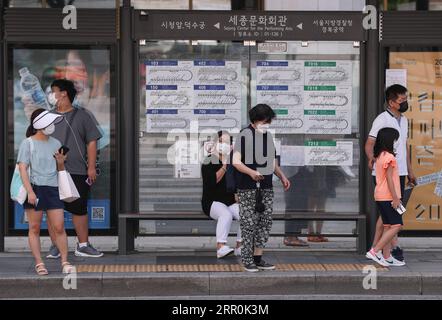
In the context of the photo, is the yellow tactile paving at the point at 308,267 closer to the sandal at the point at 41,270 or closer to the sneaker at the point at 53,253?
the sandal at the point at 41,270

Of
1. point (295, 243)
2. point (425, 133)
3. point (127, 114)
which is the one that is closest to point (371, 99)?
point (425, 133)

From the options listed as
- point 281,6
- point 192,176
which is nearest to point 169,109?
point 192,176

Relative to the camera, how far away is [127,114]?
10625 millimetres

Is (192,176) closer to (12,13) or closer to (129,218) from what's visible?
(129,218)

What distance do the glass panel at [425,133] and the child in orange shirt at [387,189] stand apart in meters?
1.28

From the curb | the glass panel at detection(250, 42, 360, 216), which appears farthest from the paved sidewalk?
the glass panel at detection(250, 42, 360, 216)

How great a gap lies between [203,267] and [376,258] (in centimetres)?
174

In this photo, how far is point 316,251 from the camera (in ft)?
35.6

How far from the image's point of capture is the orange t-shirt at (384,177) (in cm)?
973

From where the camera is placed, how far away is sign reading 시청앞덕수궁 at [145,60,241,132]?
10.8 meters

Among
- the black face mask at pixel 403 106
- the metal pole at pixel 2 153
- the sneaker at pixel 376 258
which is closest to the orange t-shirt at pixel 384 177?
the sneaker at pixel 376 258

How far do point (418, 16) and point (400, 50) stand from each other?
43 cm

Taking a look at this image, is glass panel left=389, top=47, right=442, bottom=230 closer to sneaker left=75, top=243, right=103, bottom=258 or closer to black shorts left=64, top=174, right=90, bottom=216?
sneaker left=75, top=243, right=103, bottom=258
